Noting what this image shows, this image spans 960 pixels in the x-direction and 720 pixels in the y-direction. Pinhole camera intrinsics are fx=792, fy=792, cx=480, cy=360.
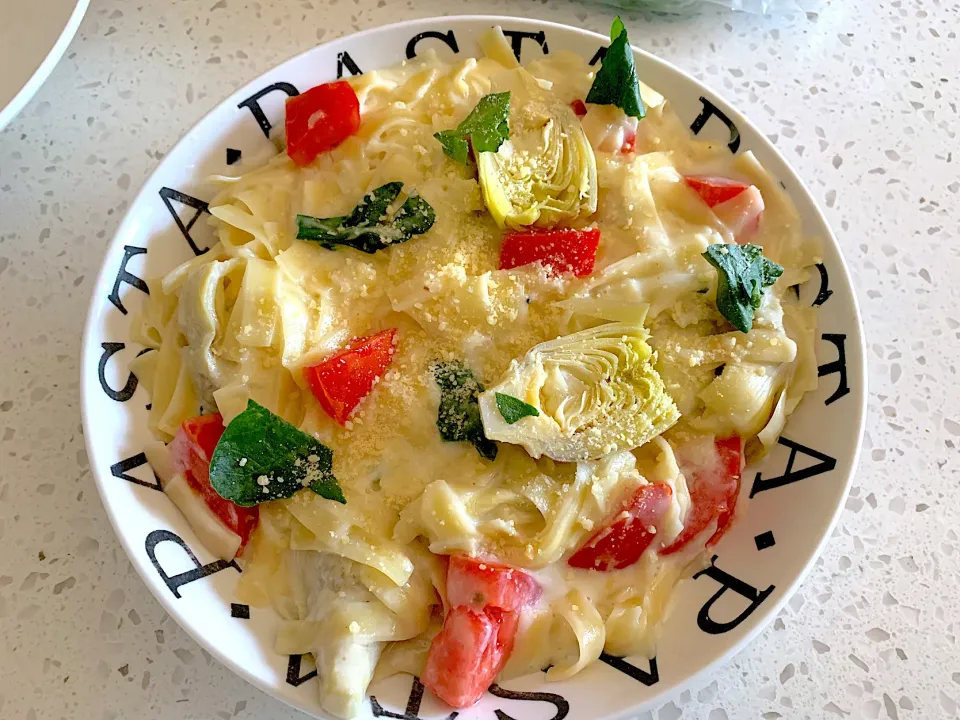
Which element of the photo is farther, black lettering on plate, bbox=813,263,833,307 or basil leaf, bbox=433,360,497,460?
black lettering on plate, bbox=813,263,833,307

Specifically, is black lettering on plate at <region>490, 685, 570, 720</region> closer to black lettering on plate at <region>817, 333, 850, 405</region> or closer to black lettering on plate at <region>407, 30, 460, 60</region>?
black lettering on plate at <region>817, 333, 850, 405</region>

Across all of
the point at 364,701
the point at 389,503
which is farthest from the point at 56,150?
the point at 364,701

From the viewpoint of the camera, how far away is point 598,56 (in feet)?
6.44

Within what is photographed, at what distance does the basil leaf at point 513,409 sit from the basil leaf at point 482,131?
1.87 feet

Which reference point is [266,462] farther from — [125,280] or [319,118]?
[319,118]

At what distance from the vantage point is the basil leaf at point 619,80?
5.87 feet

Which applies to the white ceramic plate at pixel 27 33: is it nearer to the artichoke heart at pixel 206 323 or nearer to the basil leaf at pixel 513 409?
the artichoke heart at pixel 206 323

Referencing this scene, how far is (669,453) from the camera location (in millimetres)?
1654

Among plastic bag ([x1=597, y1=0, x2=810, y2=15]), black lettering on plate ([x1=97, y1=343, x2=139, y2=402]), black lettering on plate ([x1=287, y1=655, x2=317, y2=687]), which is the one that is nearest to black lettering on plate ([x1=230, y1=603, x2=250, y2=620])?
black lettering on plate ([x1=287, y1=655, x2=317, y2=687])

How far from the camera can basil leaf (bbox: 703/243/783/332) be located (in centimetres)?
166

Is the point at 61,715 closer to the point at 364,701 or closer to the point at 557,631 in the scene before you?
the point at 364,701

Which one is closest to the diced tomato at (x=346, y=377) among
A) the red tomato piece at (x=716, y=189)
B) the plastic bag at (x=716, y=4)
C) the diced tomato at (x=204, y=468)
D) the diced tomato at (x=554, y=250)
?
the diced tomato at (x=204, y=468)

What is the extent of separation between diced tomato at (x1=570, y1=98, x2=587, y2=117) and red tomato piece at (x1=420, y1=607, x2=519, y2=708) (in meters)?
1.15

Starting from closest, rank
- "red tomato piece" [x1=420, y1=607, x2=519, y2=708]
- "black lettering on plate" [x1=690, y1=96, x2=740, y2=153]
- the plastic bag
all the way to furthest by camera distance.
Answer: "red tomato piece" [x1=420, y1=607, x2=519, y2=708] < "black lettering on plate" [x1=690, y1=96, x2=740, y2=153] < the plastic bag
